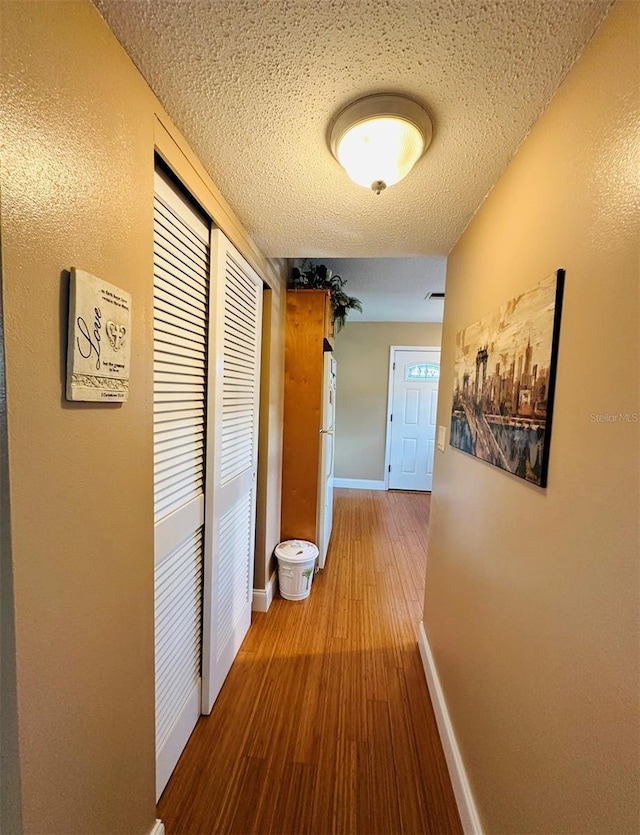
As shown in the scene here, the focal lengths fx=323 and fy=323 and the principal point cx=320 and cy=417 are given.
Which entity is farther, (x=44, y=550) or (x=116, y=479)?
(x=116, y=479)

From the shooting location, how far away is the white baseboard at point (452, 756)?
1.03m

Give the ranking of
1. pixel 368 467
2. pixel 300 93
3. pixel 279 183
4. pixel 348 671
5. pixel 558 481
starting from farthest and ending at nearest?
1. pixel 368 467
2. pixel 348 671
3. pixel 279 183
4. pixel 300 93
5. pixel 558 481

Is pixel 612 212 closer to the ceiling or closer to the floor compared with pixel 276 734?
closer to the ceiling

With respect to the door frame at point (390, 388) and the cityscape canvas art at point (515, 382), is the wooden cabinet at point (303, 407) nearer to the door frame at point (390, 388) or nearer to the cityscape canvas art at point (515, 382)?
the cityscape canvas art at point (515, 382)

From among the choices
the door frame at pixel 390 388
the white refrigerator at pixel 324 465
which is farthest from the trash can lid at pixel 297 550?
the door frame at pixel 390 388


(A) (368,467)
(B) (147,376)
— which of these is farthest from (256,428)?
(A) (368,467)

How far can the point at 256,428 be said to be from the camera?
1.94m

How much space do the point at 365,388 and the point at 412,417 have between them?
0.79 m

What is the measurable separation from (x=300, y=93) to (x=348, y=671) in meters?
2.35

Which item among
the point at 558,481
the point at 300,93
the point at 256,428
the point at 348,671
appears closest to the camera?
the point at 558,481

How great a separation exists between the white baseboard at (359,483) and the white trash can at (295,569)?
2.52 m

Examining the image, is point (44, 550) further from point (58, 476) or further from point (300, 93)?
point (300, 93)

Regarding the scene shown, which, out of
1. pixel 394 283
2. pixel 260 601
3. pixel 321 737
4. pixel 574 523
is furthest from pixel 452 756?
pixel 394 283

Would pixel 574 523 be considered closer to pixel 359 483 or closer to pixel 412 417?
pixel 412 417
